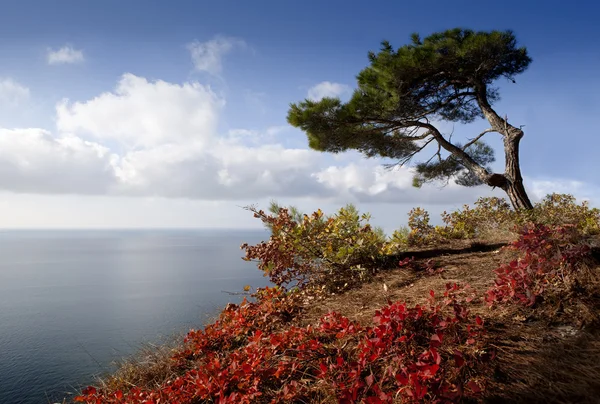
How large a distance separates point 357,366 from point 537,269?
7.65ft

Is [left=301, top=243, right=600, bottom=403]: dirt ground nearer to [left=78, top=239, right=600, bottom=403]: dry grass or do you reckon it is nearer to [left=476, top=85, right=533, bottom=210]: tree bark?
[left=78, top=239, right=600, bottom=403]: dry grass

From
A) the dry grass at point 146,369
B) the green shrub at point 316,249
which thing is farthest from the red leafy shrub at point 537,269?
the dry grass at point 146,369

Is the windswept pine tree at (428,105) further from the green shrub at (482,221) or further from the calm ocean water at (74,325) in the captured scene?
the calm ocean water at (74,325)

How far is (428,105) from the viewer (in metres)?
11.4

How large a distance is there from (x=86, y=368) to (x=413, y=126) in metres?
19.4

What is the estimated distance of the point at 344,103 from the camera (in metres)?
10.4

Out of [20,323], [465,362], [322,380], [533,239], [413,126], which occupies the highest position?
[413,126]

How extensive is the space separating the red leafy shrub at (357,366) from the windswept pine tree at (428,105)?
784cm

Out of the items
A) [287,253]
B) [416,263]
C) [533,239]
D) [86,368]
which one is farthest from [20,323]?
[533,239]

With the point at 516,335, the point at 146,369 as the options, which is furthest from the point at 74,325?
the point at 516,335

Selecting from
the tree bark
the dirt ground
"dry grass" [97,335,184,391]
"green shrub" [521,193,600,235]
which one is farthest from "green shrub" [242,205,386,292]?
the tree bark

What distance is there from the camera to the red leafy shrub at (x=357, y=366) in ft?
7.27

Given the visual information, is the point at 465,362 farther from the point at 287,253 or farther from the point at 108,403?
the point at 287,253

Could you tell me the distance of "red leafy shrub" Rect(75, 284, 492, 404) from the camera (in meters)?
2.21
